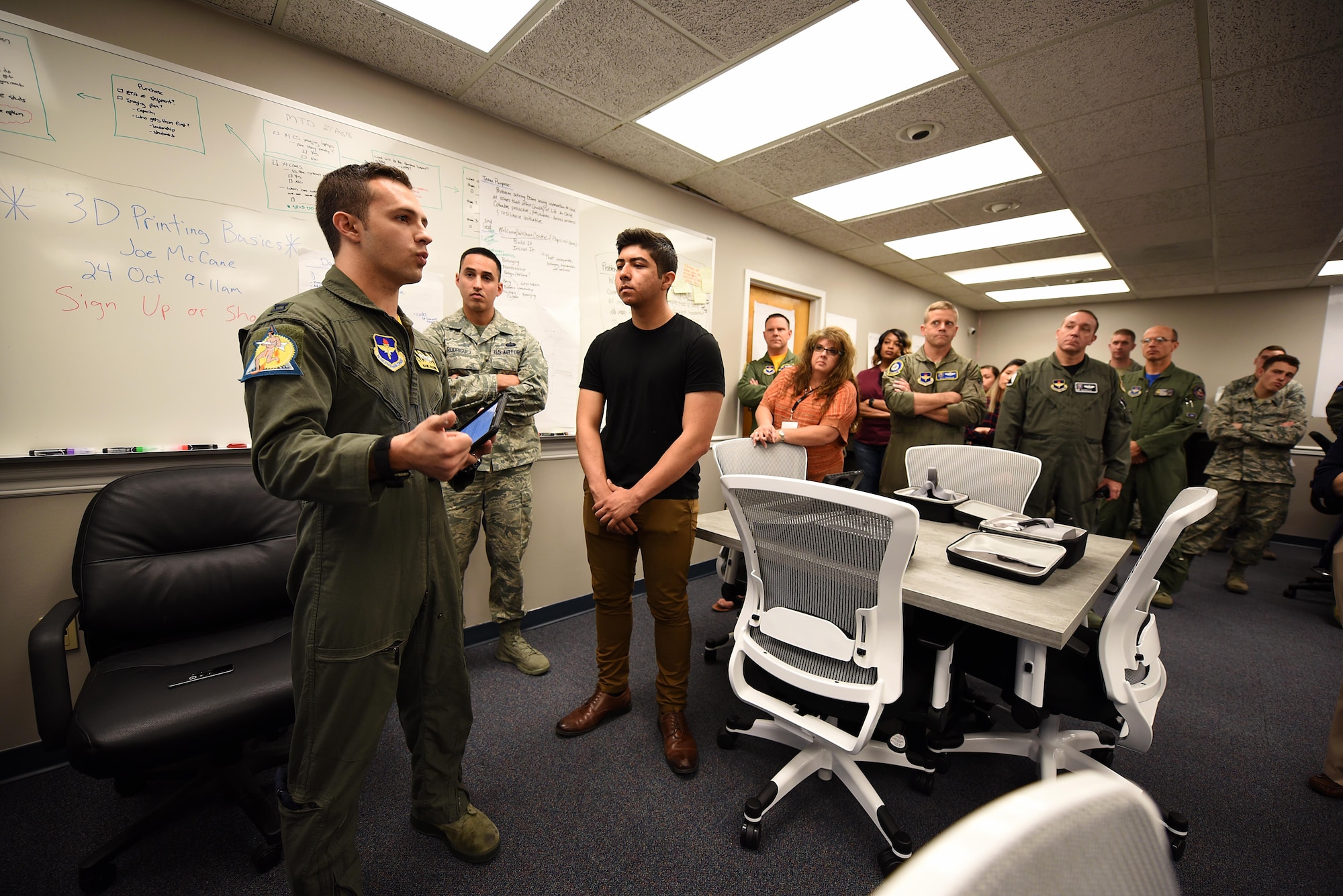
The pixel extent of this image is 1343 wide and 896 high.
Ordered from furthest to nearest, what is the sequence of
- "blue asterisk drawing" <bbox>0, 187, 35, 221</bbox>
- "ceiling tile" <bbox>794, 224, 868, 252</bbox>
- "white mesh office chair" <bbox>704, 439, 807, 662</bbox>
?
"ceiling tile" <bbox>794, 224, 868, 252</bbox>
"white mesh office chair" <bbox>704, 439, 807, 662</bbox>
"blue asterisk drawing" <bbox>0, 187, 35, 221</bbox>

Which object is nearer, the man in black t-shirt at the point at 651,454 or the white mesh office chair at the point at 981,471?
the man in black t-shirt at the point at 651,454

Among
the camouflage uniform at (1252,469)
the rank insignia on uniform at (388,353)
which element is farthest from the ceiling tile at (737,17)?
the camouflage uniform at (1252,469)

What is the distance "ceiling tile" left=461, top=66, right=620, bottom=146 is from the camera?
2.13 metres

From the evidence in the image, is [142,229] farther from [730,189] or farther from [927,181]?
[927,181]

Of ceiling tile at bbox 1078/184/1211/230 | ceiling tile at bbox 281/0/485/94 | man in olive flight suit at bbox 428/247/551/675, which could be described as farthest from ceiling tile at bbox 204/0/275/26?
ceiling tile at bbox 1078/184/1211/230

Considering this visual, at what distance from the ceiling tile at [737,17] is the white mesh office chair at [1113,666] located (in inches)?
73.4

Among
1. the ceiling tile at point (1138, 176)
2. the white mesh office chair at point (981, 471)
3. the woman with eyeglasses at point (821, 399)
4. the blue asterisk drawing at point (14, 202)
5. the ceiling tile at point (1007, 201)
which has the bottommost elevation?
the white mesh office chair at point (981, 471)

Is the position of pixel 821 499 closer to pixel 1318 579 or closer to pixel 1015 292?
pixel 1318 579

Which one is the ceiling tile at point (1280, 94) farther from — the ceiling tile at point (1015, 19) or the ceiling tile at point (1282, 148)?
the ceiling tile at point (1015, 19)

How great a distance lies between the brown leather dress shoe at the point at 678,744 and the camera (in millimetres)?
1645

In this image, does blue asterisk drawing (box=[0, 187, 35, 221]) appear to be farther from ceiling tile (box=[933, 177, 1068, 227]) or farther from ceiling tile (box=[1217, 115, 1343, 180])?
ceiling tile (box=[1217, 115, 1343, 180])

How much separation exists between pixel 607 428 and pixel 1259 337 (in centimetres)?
735

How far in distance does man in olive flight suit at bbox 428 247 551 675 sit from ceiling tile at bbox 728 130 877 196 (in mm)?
1575

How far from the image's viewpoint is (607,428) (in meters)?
1.71
